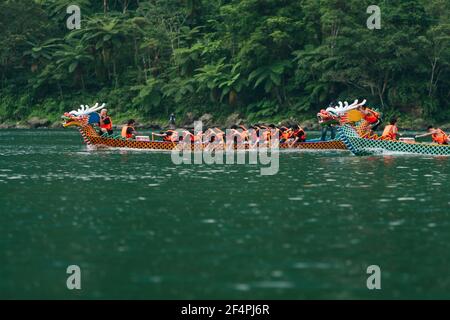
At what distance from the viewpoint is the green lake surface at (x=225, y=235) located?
46.8 feet

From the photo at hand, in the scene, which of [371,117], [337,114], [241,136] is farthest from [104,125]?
[371,117]

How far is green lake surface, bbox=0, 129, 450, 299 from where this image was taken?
14258mm

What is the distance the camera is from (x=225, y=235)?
18312 mm

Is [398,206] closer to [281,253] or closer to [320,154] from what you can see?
[281,253]

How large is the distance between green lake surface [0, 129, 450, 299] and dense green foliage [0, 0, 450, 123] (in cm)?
3930

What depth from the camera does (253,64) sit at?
7612cm

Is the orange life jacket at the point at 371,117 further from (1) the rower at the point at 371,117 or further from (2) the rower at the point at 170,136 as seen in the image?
(2) the rower at the point at 170,136

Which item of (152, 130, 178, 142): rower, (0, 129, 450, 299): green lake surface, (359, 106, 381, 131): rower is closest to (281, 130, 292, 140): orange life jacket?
(359, 106, 381, 131): rower

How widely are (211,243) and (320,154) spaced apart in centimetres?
2701

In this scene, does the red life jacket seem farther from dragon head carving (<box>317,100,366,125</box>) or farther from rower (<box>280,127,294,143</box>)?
rower (<box>280,127,294,143</box>)

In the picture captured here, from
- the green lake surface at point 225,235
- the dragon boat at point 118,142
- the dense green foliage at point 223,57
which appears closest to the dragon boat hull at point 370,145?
the dragon boat at point 118,142

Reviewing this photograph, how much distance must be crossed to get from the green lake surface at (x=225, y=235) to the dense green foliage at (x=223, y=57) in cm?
3930

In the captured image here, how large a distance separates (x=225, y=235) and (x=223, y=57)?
63464 mm

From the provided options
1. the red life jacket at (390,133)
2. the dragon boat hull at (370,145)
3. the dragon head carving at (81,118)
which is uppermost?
the dragon head carving at (81,118)
